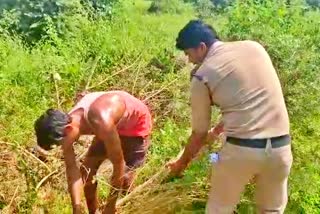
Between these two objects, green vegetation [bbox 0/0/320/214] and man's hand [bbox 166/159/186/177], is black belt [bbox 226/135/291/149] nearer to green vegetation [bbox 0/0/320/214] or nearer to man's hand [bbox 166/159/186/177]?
man's hand [bbox 166/159/186/177]

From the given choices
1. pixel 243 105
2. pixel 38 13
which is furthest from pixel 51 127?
pixel 38 13

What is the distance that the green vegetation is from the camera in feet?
15.5

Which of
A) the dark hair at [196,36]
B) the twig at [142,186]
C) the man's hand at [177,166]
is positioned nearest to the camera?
the dark hair at [196,36]

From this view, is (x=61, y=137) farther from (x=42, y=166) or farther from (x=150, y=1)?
(x=150, y=1)

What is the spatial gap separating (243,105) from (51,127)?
1069mm

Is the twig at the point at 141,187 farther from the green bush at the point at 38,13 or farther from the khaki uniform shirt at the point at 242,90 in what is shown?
the green bush at the point at 38,13

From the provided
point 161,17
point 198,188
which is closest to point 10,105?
point 198,188

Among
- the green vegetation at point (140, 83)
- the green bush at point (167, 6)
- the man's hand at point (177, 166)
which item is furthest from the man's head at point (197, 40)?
the green bush at point (167, 6)

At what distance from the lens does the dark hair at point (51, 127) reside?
362 centimetres

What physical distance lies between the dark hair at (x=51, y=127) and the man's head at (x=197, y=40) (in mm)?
796

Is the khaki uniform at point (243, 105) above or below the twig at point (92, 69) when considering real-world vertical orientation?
above

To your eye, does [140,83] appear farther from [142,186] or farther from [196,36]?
[196,36]

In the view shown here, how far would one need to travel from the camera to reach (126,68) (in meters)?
6.43

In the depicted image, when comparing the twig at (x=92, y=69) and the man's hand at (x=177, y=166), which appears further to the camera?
the twig at (x=92, y=69)
